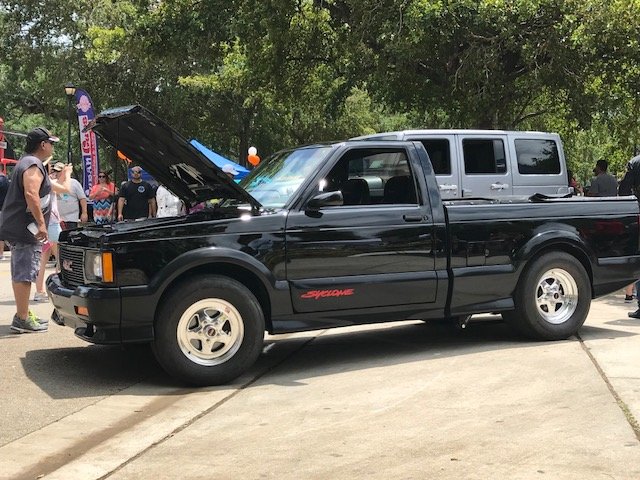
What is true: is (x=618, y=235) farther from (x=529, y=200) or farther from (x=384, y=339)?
(x=384, y=339)

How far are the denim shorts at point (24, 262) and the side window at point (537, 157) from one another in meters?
7.69

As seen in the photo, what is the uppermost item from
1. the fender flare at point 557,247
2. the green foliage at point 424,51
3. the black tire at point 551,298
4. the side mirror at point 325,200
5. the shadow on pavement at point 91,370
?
the green foliage at point 424,51

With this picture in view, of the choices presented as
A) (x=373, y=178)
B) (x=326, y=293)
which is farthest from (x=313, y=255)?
(x=373, y=178)

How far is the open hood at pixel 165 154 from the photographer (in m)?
5.69

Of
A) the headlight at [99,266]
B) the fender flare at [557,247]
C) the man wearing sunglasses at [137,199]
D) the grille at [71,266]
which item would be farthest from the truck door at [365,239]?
the man wearing sunglasses at [137,199]

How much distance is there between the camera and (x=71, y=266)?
19.4 feet

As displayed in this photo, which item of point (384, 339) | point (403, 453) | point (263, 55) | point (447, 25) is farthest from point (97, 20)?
point (403, 453)

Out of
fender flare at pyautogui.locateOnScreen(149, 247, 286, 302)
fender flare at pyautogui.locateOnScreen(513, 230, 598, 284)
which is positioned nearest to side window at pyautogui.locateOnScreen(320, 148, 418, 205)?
fender flare at pyautogui.locateOnScreen(149, 247, 286, 302)

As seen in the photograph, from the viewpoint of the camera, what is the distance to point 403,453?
13.3 feet

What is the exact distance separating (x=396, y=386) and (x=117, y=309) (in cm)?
208

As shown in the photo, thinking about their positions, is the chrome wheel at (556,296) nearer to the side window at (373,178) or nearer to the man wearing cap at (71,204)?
the side window at (373,178)

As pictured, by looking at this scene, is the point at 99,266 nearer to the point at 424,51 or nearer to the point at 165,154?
the point at 165,154

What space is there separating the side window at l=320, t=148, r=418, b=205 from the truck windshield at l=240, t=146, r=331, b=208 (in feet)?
0.65

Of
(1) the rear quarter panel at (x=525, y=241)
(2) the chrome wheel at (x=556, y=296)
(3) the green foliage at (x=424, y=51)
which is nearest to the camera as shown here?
(1) the rear quarter panel at (x=525, y=241)
